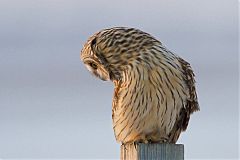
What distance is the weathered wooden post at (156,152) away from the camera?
9.15 feet

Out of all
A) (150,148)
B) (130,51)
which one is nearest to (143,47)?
(130,51)

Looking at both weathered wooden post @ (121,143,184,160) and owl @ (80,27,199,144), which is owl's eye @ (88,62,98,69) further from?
weathered wooden post @ (121,143,184,160)

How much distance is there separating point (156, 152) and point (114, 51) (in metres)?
1.43

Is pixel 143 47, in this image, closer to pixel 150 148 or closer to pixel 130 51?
pixel 130 51

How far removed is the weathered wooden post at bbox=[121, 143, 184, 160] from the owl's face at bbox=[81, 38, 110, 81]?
125 centimetres

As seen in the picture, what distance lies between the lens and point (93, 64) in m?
4.11

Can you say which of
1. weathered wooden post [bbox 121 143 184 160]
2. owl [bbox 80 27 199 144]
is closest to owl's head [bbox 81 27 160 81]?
owl [bbox 80 27 199 144]

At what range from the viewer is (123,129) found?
13.8ft

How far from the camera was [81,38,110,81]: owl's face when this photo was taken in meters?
→ 4.07

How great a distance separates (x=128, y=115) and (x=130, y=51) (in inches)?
16.2

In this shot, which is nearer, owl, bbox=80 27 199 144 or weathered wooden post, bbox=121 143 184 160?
weathered wooden post, bbox=121 143 184 160

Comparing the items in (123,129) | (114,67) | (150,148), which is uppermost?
(114,67)

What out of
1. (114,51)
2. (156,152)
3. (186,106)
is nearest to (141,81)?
(114,51)

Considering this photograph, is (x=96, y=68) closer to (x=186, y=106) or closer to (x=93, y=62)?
(x=93, y=62)
